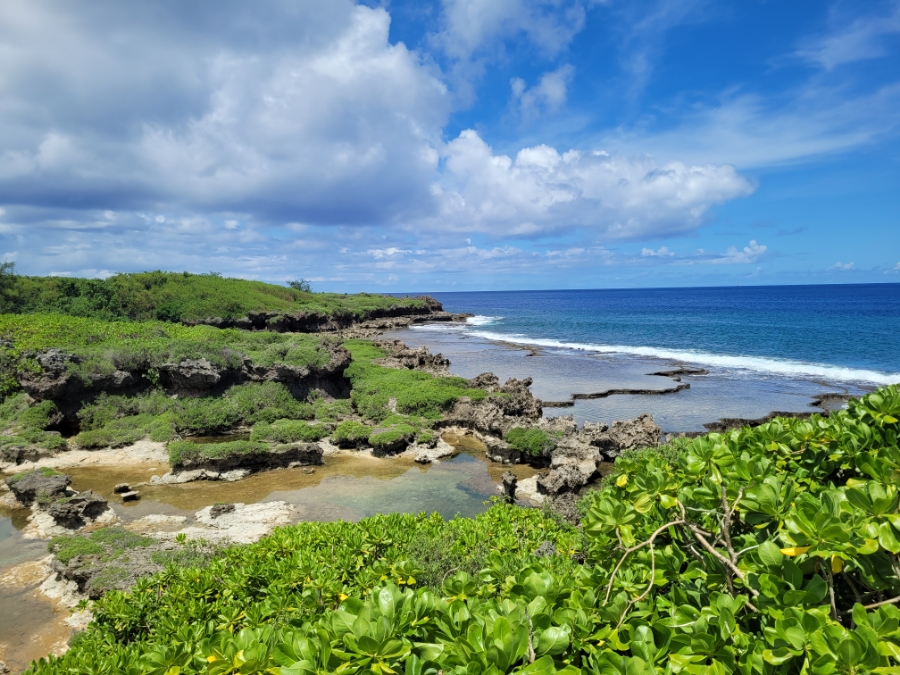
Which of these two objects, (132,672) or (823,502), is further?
(132,672)

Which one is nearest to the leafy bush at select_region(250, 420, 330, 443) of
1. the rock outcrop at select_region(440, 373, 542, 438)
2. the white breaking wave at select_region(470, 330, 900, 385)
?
the rock outcrop at select_region(440, 373, 542, 438)

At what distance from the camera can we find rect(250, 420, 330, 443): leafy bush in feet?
73.8

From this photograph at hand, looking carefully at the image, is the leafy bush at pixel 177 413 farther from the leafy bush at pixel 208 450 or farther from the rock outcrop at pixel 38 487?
the rock outcrop at pixel 38 487

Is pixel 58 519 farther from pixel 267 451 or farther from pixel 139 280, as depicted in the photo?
pixel 139 280

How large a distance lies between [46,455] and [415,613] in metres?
25.2

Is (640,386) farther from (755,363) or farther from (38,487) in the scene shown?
(38,487)

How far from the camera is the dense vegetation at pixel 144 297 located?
44000 millimetres

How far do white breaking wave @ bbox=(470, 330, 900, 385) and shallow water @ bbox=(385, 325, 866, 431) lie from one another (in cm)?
243

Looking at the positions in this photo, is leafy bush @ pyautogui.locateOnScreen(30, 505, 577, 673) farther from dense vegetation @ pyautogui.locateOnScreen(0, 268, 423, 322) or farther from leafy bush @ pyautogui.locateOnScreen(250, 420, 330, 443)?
dense vegetation @ pyautogui.locateOnScreen(0, 268, 423, 322)

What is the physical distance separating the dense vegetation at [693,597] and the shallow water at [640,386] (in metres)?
Answer: 24.5

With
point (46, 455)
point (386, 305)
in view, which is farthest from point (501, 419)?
point (386, 305)

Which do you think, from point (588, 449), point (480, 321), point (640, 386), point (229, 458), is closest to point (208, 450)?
point (229, 458)

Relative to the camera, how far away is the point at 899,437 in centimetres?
386

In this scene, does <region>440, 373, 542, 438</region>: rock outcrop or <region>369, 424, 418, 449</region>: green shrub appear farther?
<region>440, 373, 542, 438</region>: rock outcrop
